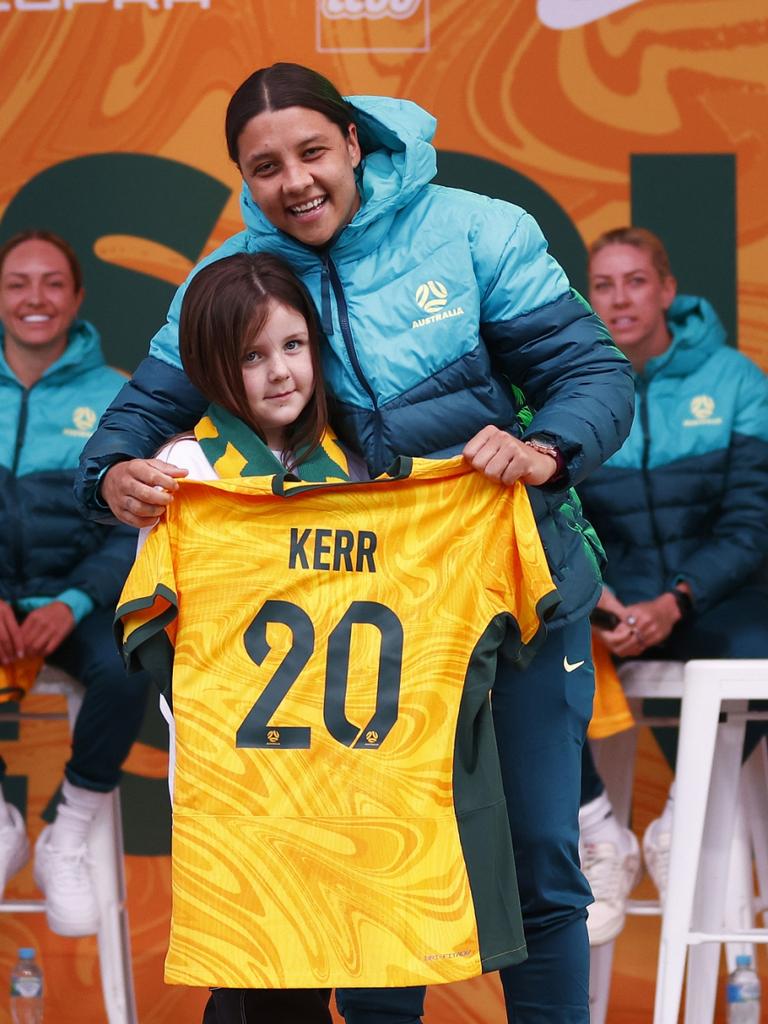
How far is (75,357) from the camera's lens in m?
3.62

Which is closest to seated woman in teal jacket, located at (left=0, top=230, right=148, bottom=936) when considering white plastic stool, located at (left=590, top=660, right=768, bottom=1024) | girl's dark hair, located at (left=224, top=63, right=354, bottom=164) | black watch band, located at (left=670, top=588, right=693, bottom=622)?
white plastic stool, located at (left=590, top=660, right=768, bottom=1024)

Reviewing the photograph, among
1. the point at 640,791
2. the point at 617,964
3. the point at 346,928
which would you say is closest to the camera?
the point at 346,928

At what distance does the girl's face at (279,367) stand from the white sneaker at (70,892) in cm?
140

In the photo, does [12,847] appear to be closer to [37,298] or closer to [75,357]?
[75,357]

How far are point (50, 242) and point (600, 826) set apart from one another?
1.84 m

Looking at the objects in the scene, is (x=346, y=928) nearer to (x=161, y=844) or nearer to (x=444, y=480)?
(x=444, y=480)

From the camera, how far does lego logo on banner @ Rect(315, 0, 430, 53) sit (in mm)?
3918

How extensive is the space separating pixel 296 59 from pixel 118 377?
3.08 feet

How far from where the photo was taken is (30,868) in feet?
13.1

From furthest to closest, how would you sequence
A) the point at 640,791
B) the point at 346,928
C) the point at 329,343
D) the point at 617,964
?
the point at 640,791 → the point at 617,964 → the point at 329,343 → the point at 346,928

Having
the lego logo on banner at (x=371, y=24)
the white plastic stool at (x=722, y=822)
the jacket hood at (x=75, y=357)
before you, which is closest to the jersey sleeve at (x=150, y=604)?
the white plastic stool at (x=722, y=822)

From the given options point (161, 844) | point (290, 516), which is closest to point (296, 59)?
point (161, 844)

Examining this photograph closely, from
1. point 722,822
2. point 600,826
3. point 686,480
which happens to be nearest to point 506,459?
point 722,822

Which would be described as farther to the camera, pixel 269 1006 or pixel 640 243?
pixel 640 243
